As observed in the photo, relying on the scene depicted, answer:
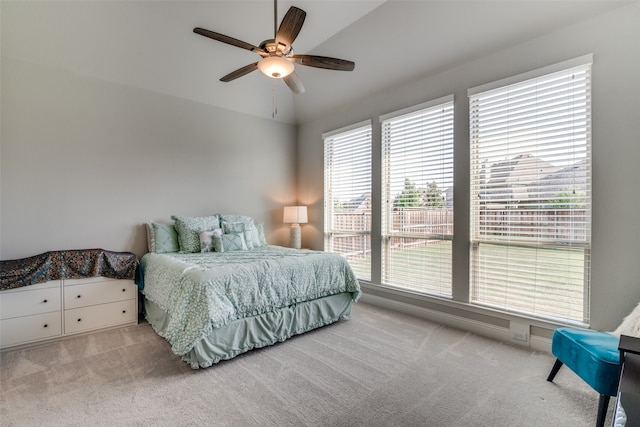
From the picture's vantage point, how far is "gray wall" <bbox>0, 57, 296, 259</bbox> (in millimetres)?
2848

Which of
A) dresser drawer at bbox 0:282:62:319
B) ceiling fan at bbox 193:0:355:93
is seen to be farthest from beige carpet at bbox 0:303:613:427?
ceiling fan at bbox 193:0:355:93

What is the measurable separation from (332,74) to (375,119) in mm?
835

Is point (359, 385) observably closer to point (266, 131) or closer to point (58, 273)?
point (58, 273)

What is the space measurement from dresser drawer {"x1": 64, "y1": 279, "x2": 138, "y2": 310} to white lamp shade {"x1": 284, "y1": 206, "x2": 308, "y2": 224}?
A: 7.40 ft

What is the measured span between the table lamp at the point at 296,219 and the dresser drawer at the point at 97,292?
86.9 inches

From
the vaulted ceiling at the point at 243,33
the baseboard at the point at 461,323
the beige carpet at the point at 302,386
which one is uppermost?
the vaulted ceiling at the point at 243,33

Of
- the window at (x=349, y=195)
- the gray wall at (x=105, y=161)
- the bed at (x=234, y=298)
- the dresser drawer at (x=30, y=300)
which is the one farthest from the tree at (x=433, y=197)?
the dresser drawer at (x=30, y=300)

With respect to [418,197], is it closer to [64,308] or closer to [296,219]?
[296,219]

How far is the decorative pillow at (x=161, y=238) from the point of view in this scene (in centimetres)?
345

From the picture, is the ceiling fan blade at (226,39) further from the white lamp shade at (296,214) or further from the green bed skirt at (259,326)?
the white lamp shade at (296,214)

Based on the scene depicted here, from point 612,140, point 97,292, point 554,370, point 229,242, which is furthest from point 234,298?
point 612,140

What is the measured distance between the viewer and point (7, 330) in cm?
253

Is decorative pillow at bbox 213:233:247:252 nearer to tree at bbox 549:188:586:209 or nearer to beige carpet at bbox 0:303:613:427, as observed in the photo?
beige carpet at bbox 0:303:613:427

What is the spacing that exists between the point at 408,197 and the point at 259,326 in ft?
7.33
